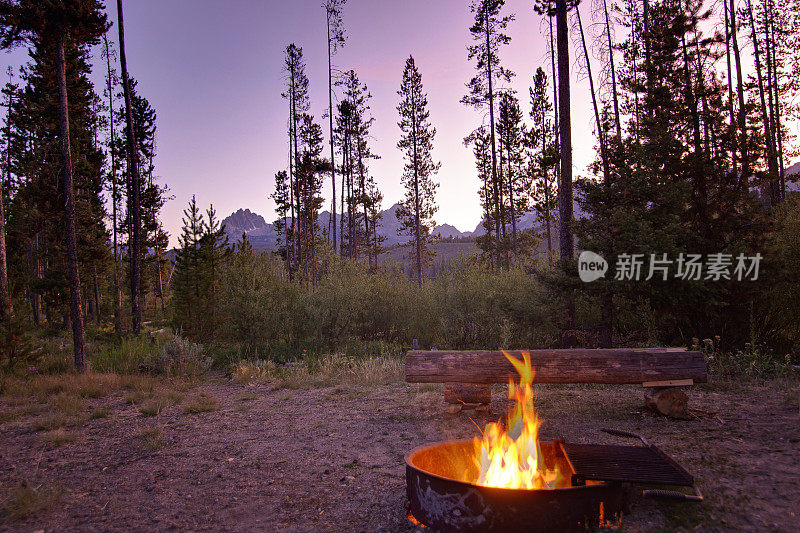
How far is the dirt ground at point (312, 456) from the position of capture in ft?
10.6

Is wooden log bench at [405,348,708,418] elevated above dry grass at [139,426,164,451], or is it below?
above

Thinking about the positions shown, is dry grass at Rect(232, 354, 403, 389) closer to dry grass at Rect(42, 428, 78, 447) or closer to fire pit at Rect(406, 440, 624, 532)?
dry grass at Rect(42, 428, 78, 447)

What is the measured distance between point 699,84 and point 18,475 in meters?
12.9

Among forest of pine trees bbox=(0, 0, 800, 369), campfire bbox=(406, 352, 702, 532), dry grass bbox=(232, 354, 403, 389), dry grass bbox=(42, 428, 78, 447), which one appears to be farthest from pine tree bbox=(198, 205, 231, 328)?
campfire bbox=(406, 352, 702, 532)

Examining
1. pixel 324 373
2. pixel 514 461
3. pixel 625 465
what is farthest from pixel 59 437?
pixel 625 465

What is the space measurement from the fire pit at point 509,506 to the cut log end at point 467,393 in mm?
2864

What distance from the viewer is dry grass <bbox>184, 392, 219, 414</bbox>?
21.6 feet

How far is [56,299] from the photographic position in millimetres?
18438

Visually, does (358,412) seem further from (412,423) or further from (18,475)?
(18,475)

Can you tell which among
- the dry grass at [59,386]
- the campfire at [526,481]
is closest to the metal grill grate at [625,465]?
the campfire at [526,481]

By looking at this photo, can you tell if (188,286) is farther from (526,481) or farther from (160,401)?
(526,481)

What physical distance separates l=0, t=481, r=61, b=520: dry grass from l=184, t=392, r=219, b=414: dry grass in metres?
2.76

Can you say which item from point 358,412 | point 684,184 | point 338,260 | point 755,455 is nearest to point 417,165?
point 338,260

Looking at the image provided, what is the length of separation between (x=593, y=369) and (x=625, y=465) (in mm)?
2230
